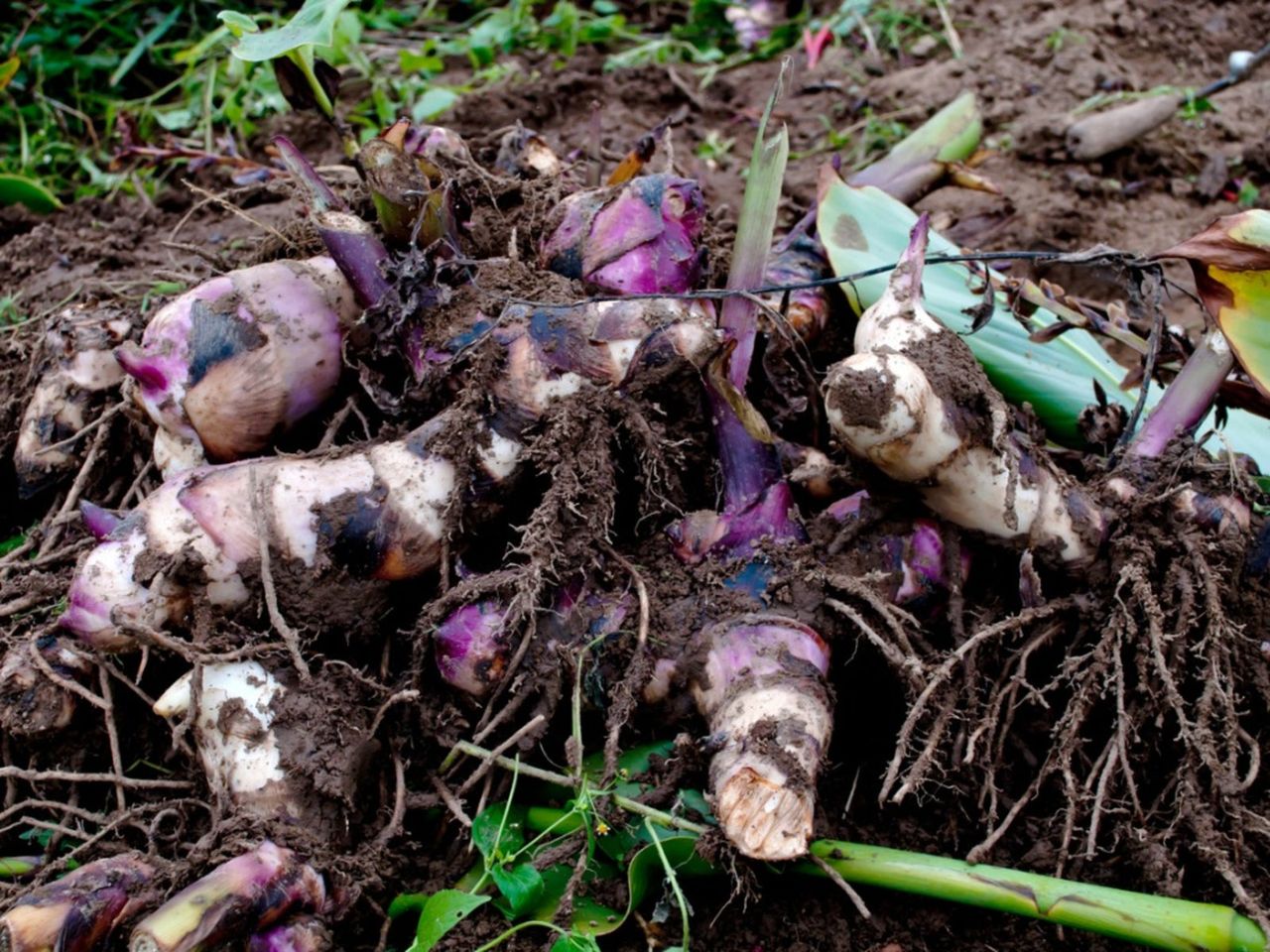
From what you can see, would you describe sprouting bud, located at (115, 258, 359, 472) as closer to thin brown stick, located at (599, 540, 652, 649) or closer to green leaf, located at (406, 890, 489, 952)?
thin brown stick, located at (599, 540, 652, 649)

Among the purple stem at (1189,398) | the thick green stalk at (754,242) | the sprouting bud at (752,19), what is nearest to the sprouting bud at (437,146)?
the thick green stalk at (754,242)

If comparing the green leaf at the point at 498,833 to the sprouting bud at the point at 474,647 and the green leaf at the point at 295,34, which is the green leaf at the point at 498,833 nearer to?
the sprouting bud at the point at 474,647

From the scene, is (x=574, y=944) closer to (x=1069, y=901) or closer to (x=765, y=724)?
(x=765, y=724)

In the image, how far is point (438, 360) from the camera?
3.76 ft

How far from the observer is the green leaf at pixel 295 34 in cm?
118

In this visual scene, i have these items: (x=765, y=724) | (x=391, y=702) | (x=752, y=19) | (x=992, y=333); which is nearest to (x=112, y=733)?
(x=391, y=702)

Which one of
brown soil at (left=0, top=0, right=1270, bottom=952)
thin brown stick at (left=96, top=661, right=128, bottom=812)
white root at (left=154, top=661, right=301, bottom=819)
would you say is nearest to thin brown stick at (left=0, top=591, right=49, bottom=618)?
brown soil at (left=0, top=0, right=1270, bottom=952)

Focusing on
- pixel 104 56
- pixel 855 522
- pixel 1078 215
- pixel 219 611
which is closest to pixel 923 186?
pixel 1078 215

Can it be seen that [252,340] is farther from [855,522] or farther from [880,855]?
[880,855]

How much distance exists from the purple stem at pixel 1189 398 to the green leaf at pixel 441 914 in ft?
2.54

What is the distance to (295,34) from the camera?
1.21 meters

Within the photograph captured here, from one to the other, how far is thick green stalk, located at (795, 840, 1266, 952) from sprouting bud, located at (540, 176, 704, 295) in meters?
0.58

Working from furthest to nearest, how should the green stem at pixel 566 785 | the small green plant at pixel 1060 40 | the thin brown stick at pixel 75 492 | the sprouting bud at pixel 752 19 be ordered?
1. the sprouting bud at pixel 752 19
2. the small green plant at pixel 1060 40
3. the thin brown stick at pixel 75 492
4. the green stem at pixel 566 785

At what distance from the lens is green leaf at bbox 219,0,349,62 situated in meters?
1.18
